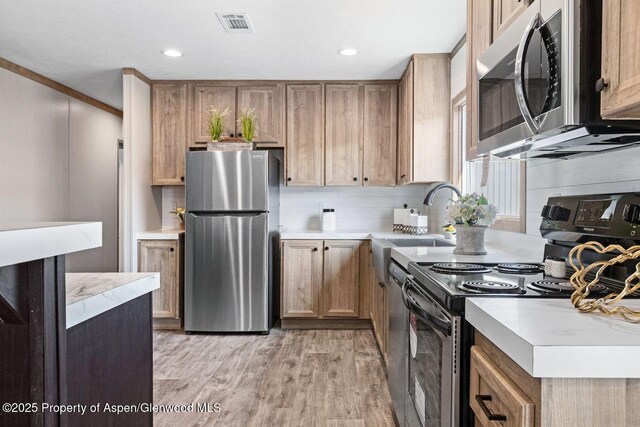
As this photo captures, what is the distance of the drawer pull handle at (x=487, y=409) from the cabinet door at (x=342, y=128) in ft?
10.7

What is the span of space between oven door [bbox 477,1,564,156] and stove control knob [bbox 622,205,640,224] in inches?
12.2

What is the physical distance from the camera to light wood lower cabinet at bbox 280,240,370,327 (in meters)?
3.93

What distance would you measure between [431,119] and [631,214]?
2.48 metres

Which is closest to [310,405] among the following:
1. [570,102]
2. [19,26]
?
[570,102]

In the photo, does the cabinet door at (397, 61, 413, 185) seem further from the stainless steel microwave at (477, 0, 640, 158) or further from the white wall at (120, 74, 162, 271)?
the white wall at (120, 74, 162, 271)

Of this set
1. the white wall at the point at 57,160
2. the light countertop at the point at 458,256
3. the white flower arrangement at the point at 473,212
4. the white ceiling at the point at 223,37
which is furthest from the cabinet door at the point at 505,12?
the white wall at the point at 57,160

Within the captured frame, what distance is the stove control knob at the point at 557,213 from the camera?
154 cm

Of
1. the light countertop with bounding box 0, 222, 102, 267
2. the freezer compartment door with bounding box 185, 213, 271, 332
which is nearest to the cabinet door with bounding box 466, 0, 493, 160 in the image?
the light countertop with bounding box 0, 222, 102, 267

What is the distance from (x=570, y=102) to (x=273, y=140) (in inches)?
128

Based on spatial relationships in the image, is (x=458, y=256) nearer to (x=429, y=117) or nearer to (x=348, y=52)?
(x=429, y=117)

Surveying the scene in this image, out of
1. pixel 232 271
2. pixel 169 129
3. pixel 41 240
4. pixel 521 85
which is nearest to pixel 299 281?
pixel 232 271

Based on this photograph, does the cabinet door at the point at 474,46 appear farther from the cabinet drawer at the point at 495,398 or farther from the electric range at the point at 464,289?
the cabinet drawer at the point at 495,398

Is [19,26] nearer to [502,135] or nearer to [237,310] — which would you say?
[237,310]

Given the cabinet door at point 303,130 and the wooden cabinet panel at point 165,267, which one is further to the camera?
the cabinet door at point 303,130
